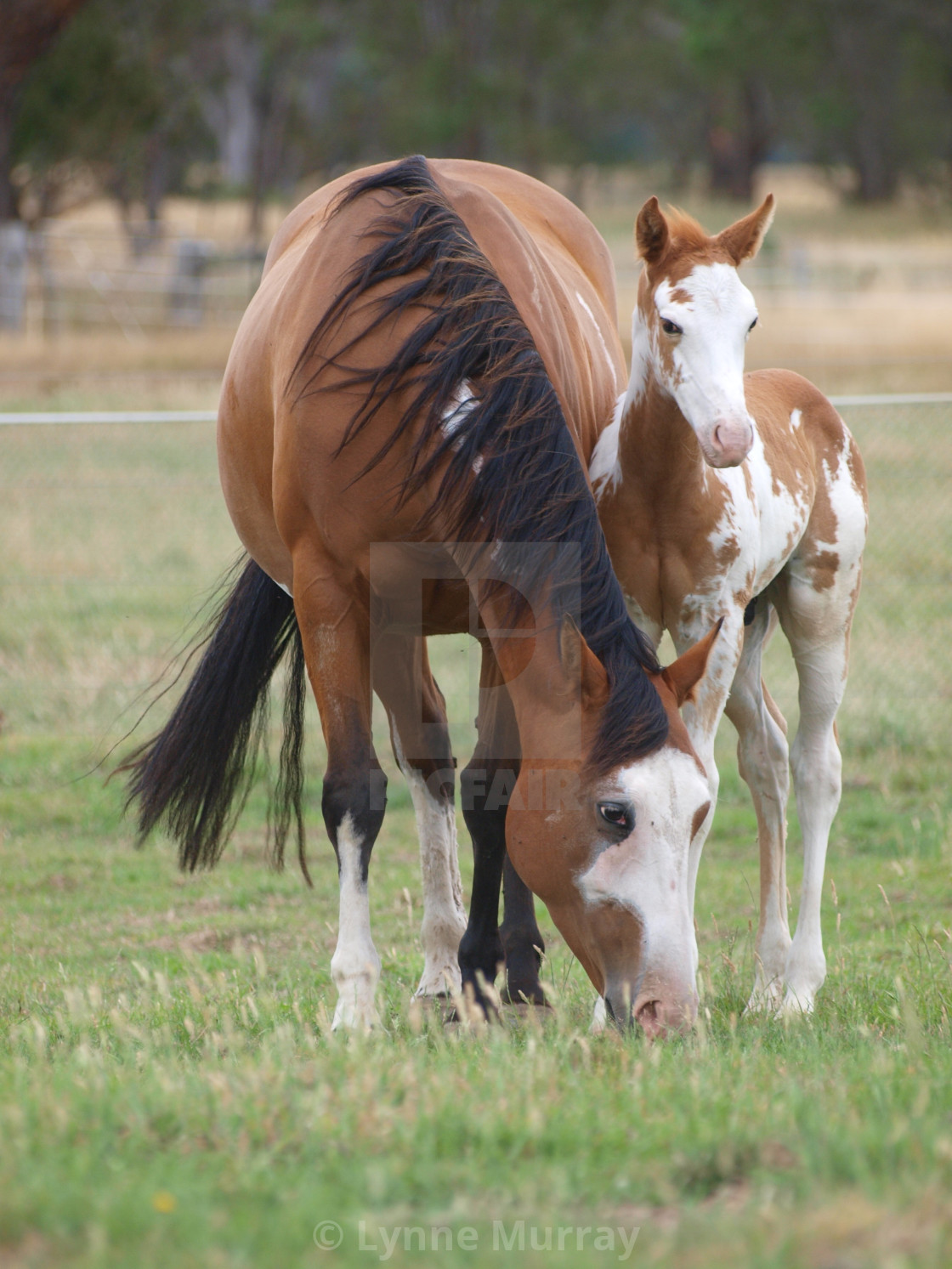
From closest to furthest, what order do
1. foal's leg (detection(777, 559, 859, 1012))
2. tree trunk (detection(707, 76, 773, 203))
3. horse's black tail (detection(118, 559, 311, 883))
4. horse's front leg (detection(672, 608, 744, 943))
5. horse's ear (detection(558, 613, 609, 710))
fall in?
horse's ear (detection(558, 613, 609, 710))
horse's front leg (detection(672, 608, 744, 943))
foal's leg (detection(777, 559, 859, 1012))
horse's black tail (detection(118, 559, 311, 883))
tree trunk (detection(707, 76, 773, 203))

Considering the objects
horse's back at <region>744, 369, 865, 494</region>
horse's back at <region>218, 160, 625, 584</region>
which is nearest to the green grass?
horse's back at <region>218, 160, 625, 584</region>

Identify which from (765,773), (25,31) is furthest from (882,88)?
(765,773)

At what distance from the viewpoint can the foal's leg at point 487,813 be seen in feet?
13.2

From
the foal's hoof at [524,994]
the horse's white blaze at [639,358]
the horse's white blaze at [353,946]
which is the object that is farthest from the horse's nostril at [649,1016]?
the horse's white blaze at [639,358]

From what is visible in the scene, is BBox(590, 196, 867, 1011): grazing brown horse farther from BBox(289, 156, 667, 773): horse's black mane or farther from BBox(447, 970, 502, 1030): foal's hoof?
BBox(447, 970, 502, 1030): foal's hoof

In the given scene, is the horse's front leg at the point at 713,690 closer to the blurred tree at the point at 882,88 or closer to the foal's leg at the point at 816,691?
the foal's leg at the point at 816,691

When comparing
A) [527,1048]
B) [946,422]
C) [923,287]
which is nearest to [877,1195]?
[527,1048]

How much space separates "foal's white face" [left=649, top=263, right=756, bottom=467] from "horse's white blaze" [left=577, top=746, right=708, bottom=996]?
79 cm

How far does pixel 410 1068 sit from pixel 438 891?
1973 mm

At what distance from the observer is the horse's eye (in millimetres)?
3051

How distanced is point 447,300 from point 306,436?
519 millimetres

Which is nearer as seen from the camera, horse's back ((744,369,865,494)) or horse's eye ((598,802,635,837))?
horse's eye ((598,802,635,837))

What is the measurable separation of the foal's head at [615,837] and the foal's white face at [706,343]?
1.80 ft

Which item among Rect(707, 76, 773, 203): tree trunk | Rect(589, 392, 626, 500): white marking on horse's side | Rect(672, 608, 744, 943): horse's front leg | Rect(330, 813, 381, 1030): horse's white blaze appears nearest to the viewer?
Rect(330, 813, 381, 1030): horse's white blaze
